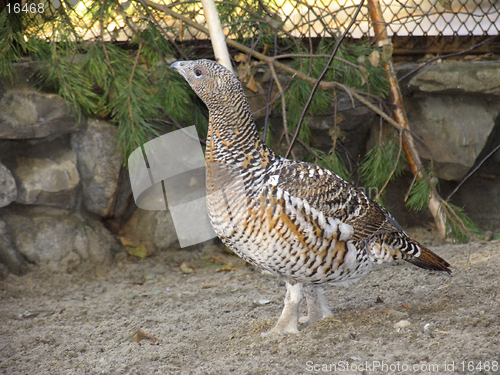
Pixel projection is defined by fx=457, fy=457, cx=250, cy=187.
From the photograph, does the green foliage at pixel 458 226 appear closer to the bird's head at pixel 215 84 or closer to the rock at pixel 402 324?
the rock at pixel 402 324

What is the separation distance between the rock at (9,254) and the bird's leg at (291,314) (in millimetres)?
2216

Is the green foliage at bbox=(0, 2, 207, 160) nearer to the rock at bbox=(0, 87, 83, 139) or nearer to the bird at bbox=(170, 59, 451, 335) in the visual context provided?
the rock at bbox=(0, 87, 83, 139)

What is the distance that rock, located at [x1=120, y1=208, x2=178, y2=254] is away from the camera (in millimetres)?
4246

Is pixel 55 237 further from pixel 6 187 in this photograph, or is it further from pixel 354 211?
pixel 354 211

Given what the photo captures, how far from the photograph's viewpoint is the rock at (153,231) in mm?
4246

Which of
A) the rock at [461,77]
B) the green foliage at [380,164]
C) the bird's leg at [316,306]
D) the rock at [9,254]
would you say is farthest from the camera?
the rock at [461,77]

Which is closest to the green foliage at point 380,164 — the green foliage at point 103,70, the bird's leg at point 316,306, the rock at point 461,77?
the rock at point 461,77

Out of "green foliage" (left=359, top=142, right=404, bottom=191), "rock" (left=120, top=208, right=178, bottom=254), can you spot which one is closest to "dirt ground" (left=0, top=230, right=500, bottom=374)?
"rock" (left=120, top=208, right=178, bottom=254)

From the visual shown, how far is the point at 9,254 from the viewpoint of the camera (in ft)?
11.9

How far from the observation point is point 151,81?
3.94m

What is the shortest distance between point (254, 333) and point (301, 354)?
449 mm

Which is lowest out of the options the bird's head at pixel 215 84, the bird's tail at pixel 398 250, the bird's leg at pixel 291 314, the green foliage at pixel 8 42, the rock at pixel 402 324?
the rock at pixel 402 324

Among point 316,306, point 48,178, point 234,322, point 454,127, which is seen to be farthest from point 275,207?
point 454,127

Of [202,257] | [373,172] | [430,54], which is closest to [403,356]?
[373,172]
